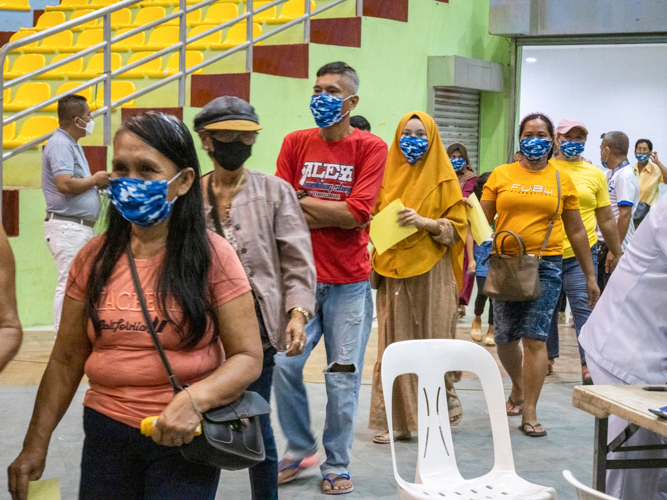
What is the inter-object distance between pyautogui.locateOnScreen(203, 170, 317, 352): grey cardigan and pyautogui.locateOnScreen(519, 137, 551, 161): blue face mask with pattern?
2.23 m

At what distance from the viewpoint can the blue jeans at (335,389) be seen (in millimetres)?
3902

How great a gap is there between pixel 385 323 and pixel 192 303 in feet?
8.97

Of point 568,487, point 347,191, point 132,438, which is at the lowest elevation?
point 568,487

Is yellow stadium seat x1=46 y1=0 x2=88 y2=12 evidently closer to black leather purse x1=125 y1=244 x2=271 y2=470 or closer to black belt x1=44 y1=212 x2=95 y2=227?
black belt x1=44 y1=212 x2=95 y2=227

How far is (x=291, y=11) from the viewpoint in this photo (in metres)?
9.31

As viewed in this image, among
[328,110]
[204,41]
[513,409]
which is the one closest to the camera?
[328,110]

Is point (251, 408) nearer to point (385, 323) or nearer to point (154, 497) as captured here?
point (154, 497)

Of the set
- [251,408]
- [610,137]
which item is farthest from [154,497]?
[610,137]

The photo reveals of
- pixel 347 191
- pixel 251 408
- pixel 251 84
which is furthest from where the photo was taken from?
pixel 251 84

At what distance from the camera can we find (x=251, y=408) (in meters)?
2.16

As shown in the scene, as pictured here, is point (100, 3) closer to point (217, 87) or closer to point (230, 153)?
point (217, 87)

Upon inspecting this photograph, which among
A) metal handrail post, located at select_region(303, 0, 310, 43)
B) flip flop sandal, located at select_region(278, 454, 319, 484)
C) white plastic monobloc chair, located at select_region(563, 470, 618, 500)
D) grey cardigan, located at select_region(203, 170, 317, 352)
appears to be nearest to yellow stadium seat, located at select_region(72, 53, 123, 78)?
metal handrail post, located at select_region(303, 0, 310, 43)

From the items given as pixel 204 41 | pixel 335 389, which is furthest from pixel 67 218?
pixel 204 41

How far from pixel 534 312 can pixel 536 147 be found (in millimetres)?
940
